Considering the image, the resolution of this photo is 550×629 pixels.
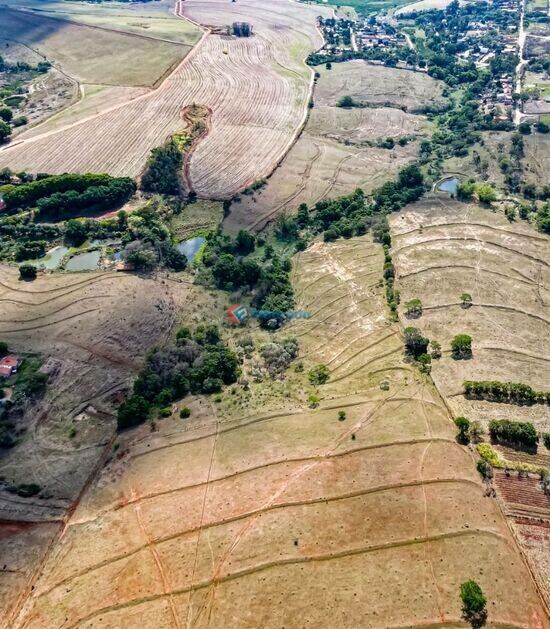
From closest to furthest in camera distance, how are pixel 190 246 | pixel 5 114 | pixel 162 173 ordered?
pixel 190 246, pixel 162 173, pixel 5 114

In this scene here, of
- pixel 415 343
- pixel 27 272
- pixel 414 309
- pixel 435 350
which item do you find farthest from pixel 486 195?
pixel 27 272

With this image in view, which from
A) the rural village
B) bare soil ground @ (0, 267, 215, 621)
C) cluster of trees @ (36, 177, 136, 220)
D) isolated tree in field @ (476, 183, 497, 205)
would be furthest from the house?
isolated tree in field @ (476, 183, 497, 205)

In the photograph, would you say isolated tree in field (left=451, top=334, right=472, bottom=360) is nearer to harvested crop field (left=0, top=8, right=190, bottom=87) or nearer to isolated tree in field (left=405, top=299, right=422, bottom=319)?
isolated tree in field (left=405, top=299, right=422, bottom=319)

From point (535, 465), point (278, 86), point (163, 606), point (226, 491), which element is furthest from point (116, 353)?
point (278, 86)

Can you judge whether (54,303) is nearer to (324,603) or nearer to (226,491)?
(226,491)

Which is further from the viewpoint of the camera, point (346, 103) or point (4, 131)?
point (346, 103)

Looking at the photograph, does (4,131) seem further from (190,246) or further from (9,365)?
(9,365)
